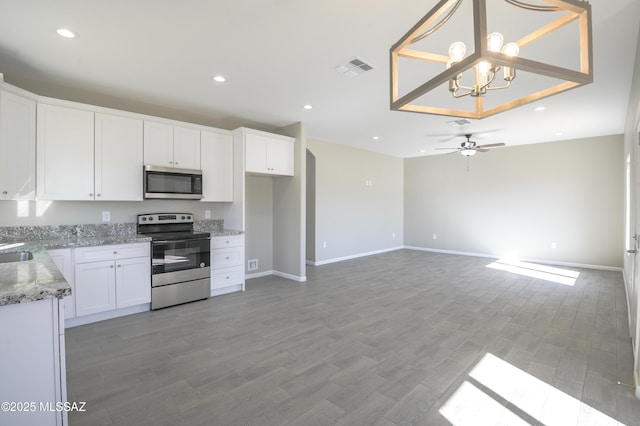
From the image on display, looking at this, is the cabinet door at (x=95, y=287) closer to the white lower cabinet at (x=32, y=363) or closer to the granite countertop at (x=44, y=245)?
the granite countertop at (x=44, y=245)

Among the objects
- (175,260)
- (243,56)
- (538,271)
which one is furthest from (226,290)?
(538,271)

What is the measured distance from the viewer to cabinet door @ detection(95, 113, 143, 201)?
3.64m

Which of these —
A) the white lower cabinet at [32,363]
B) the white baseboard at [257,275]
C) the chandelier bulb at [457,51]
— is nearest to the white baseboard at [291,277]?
the white baseboard at [257,275]

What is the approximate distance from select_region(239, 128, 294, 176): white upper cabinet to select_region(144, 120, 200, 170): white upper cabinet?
73 cm

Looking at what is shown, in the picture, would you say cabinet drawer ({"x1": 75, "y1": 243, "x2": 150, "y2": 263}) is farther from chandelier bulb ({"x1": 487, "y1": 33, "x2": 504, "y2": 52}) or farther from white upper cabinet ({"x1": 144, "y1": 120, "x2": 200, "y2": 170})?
chandelier bulb ({"x1": 487, "y1": 33, "x2": 504, "y2": 52})

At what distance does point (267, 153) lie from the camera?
493 centimetres

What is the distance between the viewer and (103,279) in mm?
3426

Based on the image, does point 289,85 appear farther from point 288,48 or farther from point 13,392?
point 13,392

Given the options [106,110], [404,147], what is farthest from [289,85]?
[404,147]

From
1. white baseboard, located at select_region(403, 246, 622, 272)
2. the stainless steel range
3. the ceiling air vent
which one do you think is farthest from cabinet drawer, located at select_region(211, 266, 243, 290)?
white baseboard, located at select_region(403, 246, 622, 272)

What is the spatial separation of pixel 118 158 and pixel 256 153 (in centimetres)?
183

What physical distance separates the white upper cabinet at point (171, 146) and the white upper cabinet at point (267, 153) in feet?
2.38

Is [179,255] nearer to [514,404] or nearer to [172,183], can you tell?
[172,183]

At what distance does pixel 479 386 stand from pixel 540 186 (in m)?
6.19
